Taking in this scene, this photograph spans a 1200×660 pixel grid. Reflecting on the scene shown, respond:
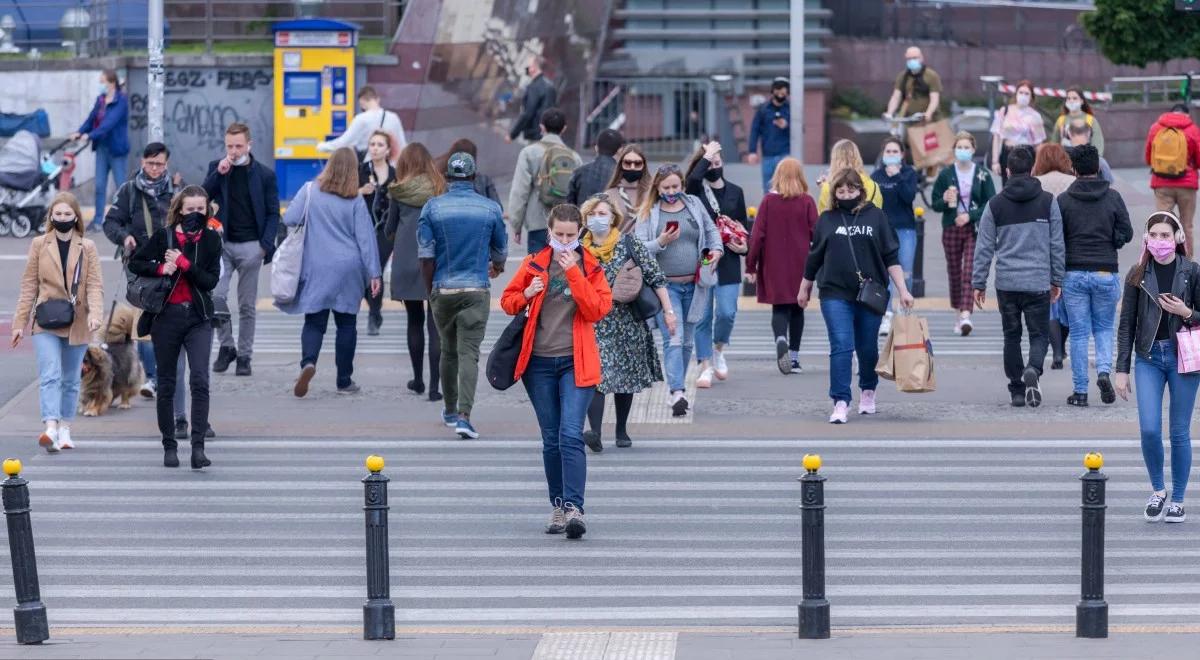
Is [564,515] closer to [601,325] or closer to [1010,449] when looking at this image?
[601,325]

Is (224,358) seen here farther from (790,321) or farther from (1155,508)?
(1155,508)

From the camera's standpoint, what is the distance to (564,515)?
10.6 meters

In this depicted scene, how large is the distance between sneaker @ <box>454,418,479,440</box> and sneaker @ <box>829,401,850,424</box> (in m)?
2.40

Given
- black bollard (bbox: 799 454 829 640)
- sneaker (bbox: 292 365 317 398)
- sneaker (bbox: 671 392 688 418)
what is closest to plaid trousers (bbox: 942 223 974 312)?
sneaker (bbox: 671 392 688 418)

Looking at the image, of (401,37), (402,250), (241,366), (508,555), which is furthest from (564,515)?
(401,37)

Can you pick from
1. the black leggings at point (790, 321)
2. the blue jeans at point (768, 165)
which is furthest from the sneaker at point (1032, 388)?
the blue jeans at point (768, 165)

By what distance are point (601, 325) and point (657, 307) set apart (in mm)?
340

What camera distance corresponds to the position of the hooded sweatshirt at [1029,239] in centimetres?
1393

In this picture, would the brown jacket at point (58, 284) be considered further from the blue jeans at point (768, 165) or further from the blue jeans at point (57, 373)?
the blue jeans at point (768, 165)

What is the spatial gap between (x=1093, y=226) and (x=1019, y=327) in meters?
0.86

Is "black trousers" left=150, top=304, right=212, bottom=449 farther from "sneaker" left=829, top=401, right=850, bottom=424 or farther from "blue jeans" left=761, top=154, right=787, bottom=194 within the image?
"blue jeans" left=761, top=154, right=787, bottom=194

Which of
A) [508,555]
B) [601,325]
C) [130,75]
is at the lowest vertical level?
[508,555]

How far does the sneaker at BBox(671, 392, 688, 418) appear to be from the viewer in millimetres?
13859

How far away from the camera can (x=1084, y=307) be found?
46.0 ft
